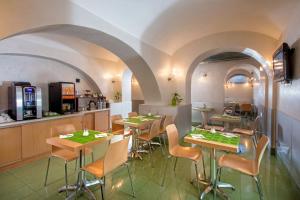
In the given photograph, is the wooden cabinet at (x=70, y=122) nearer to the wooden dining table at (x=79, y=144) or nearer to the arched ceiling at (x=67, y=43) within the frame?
the wooden dining table at (x=79, y=144)

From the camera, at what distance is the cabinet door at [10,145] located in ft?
9.81

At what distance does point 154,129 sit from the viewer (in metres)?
3.63

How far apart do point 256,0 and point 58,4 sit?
3310 mm

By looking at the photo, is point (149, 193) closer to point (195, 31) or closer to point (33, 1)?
point (33, 1)

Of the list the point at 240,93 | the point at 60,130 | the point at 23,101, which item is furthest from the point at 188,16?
the point at 240,93

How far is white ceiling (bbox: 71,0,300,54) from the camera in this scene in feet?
9.70

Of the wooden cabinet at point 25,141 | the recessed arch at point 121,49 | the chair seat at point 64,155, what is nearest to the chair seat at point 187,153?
the chair seat at point 64,155

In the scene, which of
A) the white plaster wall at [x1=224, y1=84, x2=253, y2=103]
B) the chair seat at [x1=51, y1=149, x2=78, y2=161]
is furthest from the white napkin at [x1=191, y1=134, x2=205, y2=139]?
the white plaster wall at [x1=224, y1=84, x2=253, y2=103]

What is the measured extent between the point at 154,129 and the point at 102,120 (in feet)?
8.43

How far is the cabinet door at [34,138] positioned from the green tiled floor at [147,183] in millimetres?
288

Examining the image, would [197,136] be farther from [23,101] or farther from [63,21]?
[23,101]

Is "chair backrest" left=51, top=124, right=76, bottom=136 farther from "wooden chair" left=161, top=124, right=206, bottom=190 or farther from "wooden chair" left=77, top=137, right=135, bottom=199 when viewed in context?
"wooden chair" left=161, top=124, right=206, bottom=190

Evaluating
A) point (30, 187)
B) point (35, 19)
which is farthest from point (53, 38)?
point (30, 187)

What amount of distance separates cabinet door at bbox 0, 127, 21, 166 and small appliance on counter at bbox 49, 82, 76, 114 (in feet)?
3.95
